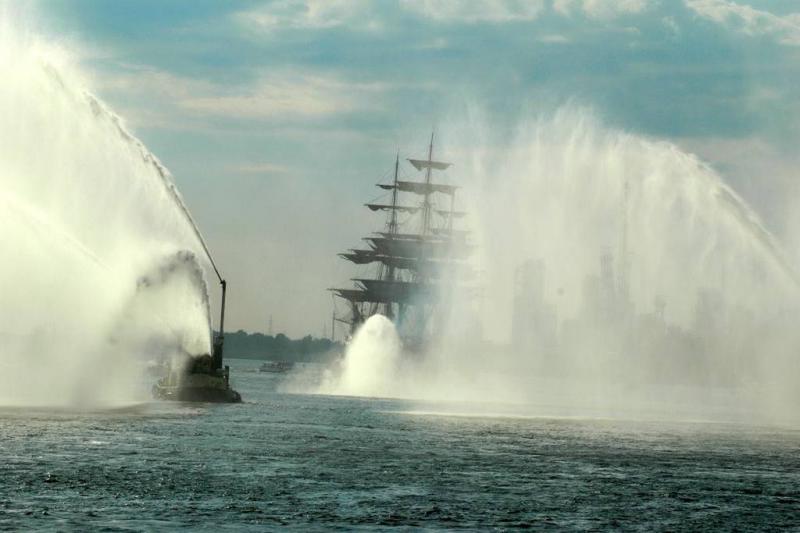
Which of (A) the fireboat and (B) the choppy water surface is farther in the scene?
(A) the fireboat

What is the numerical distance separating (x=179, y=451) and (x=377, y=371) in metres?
124

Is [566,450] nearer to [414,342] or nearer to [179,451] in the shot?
[179,451]

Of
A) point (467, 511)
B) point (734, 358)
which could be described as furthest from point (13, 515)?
point (734, 358)

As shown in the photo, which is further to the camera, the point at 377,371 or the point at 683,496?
the point at 377,371

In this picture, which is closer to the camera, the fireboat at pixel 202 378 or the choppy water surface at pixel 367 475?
the choppy water surface at pixel 367 475

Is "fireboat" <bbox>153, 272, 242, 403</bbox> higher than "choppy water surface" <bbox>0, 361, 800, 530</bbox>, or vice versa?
"fireboat" <bbox>153, 272, 242, 403</bbox>

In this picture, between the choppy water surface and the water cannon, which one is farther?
the water cannon

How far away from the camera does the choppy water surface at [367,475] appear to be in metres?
41.7

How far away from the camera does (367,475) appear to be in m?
53.8

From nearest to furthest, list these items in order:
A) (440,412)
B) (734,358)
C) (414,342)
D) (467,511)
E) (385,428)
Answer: (467,511) < (385,428) < (440,412) < (734,358) < (414,342)

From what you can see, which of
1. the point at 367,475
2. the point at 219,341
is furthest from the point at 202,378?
the point at 367,475

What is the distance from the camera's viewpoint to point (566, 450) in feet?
234

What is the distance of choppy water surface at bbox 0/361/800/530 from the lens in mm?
41719

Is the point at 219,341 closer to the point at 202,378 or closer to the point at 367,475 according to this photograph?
the point at 202,378
